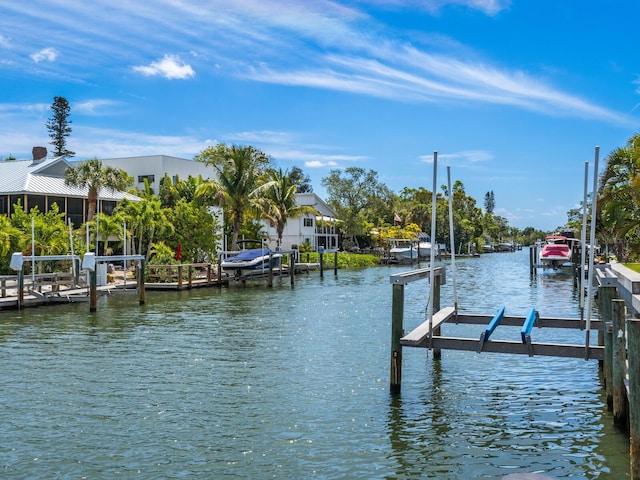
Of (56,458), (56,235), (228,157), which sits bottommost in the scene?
(56,458)

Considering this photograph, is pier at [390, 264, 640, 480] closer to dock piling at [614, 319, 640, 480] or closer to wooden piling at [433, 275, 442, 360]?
dock piling at [614, 319, 640, 480]

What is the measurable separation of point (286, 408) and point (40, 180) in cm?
Answer: 3962

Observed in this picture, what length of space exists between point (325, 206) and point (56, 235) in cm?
5021

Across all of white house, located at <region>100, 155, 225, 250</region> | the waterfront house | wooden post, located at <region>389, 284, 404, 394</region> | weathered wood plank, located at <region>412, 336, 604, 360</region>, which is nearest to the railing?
the waterfront house

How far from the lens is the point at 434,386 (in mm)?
14312

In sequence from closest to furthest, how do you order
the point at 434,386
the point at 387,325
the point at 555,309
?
the point at 434,386 < the point at 387,325 < the point at 555,309

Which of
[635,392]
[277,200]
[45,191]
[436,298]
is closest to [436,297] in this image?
[436,298]

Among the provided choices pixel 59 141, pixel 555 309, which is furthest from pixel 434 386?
pixel 59 141

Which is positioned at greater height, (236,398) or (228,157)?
(228,157)

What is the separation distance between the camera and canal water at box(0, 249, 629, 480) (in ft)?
31.9

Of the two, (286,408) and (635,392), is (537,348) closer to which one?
(635,392)

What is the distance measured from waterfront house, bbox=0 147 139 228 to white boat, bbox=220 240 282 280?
10229 millimetres

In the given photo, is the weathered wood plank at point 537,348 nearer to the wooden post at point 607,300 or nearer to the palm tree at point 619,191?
the wooden post at point 607,300

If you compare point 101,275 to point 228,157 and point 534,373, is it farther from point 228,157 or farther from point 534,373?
point 534,373
